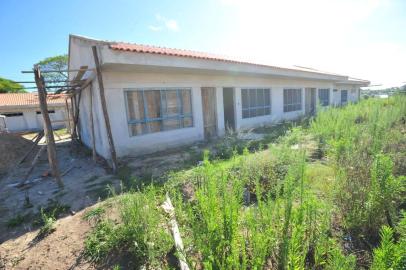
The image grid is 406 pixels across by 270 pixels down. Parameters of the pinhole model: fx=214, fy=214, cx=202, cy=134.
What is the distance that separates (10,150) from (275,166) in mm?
10912

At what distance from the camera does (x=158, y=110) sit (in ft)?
25.0

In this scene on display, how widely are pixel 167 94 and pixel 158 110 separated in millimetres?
688

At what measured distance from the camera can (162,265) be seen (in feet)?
8.05

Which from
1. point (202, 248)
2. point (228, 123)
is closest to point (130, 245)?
point (202, 248)

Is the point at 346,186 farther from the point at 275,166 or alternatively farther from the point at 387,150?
the point at 387,150

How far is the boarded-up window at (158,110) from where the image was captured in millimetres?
7129

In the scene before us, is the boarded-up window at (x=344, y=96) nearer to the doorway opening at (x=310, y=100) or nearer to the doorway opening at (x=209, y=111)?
the doorway opening at (x=310, y=100)

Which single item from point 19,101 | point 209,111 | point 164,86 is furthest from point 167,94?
point 19,101

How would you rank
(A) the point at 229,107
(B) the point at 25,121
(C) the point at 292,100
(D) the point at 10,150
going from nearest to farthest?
1. (D) the point at 10,150
2. (A) the point at 229,107
3. (C) the point at 292,100
4. (B) the point at 25,121

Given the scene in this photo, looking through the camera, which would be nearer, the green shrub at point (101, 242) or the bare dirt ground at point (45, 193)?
the green shrub at point (101, 242)

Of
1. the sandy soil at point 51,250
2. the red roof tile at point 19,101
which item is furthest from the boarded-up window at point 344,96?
the red roof tile at point 19,101

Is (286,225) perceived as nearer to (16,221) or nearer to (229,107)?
(16,221)

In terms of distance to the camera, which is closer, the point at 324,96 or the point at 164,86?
the point at 164,86

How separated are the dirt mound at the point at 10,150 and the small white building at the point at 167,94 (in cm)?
350
